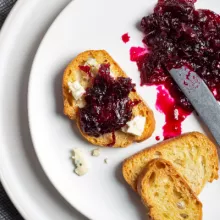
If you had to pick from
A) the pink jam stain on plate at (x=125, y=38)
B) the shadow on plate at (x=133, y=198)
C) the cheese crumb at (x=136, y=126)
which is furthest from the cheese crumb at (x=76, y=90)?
the shadow on plate at (x=133, y=198)

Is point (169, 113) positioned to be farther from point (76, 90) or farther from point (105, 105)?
point (76, 90)

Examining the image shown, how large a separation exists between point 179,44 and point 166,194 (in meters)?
1.12

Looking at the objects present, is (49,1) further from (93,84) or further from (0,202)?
(0,202)

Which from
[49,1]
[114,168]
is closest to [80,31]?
[49,1]

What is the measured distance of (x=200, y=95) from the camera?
16.6 feet

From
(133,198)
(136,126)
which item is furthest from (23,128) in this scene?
(133,198)

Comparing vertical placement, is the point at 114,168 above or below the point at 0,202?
below

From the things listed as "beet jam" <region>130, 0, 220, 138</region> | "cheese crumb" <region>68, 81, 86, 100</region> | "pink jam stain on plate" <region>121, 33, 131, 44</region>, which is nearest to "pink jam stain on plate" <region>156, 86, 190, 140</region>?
"beet jam" <region>130, 0, 220, 138</region>

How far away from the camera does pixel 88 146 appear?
502 centimetres

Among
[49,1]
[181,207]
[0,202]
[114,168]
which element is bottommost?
[181,207]

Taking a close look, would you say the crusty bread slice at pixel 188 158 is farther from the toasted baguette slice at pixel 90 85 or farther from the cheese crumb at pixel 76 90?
the cheese crumb at pixel 76 90

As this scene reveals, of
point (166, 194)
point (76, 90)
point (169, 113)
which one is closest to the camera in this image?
point (76, 90)

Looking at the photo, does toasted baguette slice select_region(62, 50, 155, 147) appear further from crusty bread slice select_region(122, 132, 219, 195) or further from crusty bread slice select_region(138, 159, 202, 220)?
crusty bread slice select_region(138, 159, 202, 220)

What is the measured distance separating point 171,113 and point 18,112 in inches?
45.4
